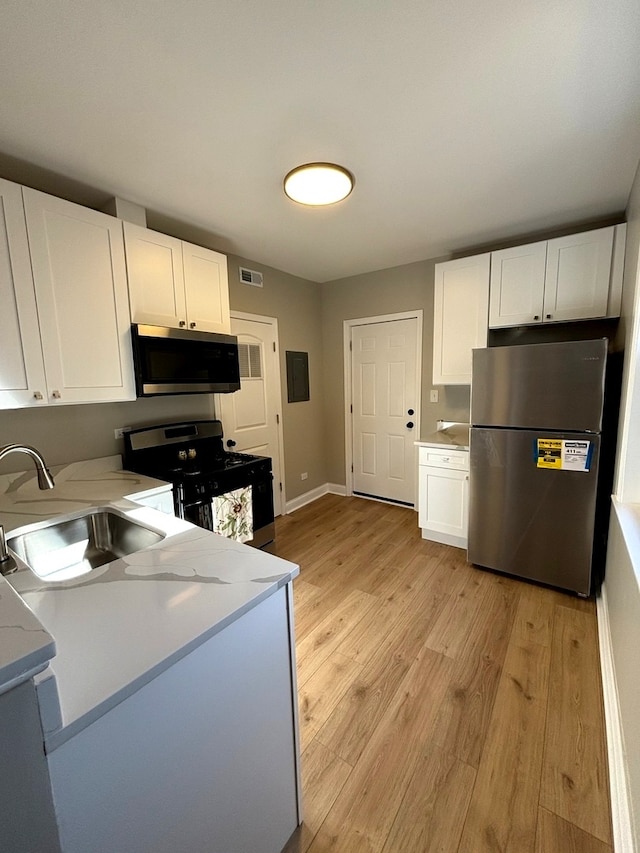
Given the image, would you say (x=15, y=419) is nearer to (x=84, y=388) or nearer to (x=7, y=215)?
(x=84, y=388)

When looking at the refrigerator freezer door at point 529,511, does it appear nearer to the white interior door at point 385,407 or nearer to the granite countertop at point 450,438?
the granite countertop at point 450,438

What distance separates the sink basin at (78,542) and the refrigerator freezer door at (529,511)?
2.20 m

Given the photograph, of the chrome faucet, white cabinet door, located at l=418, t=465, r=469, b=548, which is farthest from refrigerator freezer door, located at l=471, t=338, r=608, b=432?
the chrome faucet

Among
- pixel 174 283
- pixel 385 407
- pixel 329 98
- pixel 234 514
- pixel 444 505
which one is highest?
pixel 329 98

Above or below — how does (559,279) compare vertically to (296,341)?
above

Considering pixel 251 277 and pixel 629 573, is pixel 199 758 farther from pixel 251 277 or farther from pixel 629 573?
pixel 251 277

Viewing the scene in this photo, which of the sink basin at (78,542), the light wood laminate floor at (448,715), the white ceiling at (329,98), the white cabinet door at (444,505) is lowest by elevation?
the light wood laminate floor at (448,715)

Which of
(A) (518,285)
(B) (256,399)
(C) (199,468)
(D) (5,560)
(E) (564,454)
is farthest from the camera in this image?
(B) (256,399)

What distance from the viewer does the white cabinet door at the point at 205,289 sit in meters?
2.48

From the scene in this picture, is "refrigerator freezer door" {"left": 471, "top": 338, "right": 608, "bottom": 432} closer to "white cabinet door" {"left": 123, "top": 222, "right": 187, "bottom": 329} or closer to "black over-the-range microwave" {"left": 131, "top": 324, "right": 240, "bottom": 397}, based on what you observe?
"black over-the-range microwave" {"left": 131, "top": 324, "right": 240, "bottom": 397}

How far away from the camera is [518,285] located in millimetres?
2713

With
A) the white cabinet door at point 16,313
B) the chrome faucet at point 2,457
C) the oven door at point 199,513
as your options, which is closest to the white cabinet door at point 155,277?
the white cabinet door at point 16,313

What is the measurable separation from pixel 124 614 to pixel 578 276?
10.4 feet

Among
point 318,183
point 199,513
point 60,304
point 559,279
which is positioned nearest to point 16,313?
point 60,304
